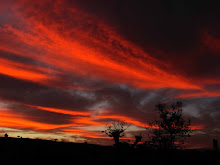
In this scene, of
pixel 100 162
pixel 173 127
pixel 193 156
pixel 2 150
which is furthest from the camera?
pixel 173 127

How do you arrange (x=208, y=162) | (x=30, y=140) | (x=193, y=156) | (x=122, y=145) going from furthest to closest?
(x=193, y=156)
(x=208, y=162)
(x=30, y=140)
(x=122, y=145)

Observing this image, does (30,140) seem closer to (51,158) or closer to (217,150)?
(51,158)

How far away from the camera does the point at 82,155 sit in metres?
30.1

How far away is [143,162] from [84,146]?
879 centimetres

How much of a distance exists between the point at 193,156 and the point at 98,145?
47.6ft

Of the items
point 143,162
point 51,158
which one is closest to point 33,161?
point 51,158

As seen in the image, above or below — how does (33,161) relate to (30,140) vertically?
below

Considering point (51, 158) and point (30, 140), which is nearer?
point (51, 158)

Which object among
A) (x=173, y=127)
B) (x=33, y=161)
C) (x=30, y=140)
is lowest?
(x=33, y=161)

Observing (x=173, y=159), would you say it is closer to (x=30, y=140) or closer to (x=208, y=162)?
(x=208, y=162)

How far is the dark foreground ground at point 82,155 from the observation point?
24.8 meters

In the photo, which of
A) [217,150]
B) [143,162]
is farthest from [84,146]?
[217,150]

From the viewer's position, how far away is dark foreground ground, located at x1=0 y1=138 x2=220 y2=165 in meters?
24.8

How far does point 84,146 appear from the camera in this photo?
34906mm
